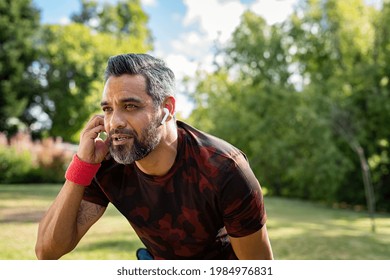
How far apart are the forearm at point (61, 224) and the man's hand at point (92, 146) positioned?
16 cm

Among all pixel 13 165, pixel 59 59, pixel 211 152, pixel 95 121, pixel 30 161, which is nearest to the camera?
pixel 211 152

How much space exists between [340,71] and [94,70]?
11.9 meters

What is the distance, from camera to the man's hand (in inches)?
90.5

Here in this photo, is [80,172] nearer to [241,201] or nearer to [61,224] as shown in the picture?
[61,224]

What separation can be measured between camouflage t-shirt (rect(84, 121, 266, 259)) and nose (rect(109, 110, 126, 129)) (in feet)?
1.10

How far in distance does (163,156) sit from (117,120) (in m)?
0.31

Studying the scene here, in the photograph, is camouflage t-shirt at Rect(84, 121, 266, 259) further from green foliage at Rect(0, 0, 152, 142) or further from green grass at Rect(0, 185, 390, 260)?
green foliage at Rect(0, 0, 152, 142)

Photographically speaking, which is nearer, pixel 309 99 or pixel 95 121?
pixel 95 121

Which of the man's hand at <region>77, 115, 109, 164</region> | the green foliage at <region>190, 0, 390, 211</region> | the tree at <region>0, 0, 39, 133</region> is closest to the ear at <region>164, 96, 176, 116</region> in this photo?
the man's hand at <region>77, 115, 109, 164</region>

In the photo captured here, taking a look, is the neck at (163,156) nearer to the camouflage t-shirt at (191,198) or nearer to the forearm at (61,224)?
the camouflage t-shirt at (191,198)

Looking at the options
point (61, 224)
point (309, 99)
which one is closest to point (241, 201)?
point (61, 224)

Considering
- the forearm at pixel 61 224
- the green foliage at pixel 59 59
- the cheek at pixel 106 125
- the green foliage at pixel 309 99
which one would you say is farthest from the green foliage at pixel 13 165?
the cheek at pixel 106 125

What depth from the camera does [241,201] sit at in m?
2.17

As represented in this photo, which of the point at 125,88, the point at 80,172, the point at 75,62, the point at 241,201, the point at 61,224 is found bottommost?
the point at 61,224
